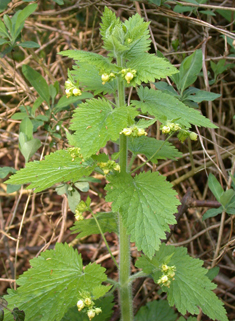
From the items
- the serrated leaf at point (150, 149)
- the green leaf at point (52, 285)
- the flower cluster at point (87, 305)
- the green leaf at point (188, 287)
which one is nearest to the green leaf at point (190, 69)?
the serrated leaf at point (150, 149)

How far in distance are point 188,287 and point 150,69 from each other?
1059 mm

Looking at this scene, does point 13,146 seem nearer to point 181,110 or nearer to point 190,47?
point 190,47

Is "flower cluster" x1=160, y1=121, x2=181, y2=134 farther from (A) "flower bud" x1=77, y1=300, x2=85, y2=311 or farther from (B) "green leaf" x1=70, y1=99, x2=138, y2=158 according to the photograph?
(A) "flower bud" x1=77, y1=300, x2=85, y2=311

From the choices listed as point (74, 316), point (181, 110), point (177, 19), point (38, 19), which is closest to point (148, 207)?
point (181, 110)

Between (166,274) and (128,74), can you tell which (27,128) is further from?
(166,274)

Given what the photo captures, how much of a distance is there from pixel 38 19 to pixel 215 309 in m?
2.88

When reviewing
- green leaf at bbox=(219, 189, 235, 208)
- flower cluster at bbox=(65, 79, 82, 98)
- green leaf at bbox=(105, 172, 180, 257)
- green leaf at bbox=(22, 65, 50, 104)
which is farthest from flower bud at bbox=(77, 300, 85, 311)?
green leaf at bbox=(22, 65, 50, 104)

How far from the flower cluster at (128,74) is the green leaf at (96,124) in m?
0.12

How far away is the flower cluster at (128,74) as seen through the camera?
130 cm

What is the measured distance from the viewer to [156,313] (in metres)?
2.08

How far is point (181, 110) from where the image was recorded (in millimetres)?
1411

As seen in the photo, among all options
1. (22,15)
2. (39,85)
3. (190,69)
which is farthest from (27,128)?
(190,69)

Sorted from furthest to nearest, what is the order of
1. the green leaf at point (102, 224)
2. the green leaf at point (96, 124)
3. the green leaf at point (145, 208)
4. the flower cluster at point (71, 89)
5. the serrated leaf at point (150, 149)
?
the green leaf at point (102, 224) < the serrated leaf at point (150, 149) < the flower cluster at point (71, 89) < the green leaf at point (145, 208) < the green leaf at point (96, 124)

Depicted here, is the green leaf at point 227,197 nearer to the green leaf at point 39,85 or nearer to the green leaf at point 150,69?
the green leaf at point 150,69
